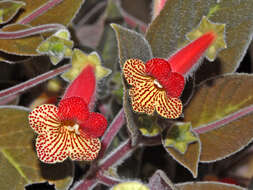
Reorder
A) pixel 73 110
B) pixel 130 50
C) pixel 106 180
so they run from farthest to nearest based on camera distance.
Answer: pixel 106 180 → pixel 130 50 → pixel 73 110

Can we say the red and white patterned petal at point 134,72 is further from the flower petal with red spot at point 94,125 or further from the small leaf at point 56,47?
the small leaf at point 56,47

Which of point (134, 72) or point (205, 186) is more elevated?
point (134, 72)

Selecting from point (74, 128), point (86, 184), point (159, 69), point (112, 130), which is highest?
point (159, 69)

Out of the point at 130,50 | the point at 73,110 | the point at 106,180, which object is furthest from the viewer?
the point at 106,180

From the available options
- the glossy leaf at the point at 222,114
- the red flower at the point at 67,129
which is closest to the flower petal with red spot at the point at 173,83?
the red flower at the point at 67,129

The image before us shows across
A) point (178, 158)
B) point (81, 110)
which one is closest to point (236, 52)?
point (178, 158)

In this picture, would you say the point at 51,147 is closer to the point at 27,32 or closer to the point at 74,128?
the point at 74,128

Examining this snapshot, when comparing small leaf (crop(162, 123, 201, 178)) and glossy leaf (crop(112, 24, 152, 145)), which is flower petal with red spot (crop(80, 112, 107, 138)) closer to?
glossy leaf (crop(112, 24, 152, 145))

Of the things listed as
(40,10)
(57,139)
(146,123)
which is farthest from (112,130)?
(40,10)

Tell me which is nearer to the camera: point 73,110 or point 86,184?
point 73,110
